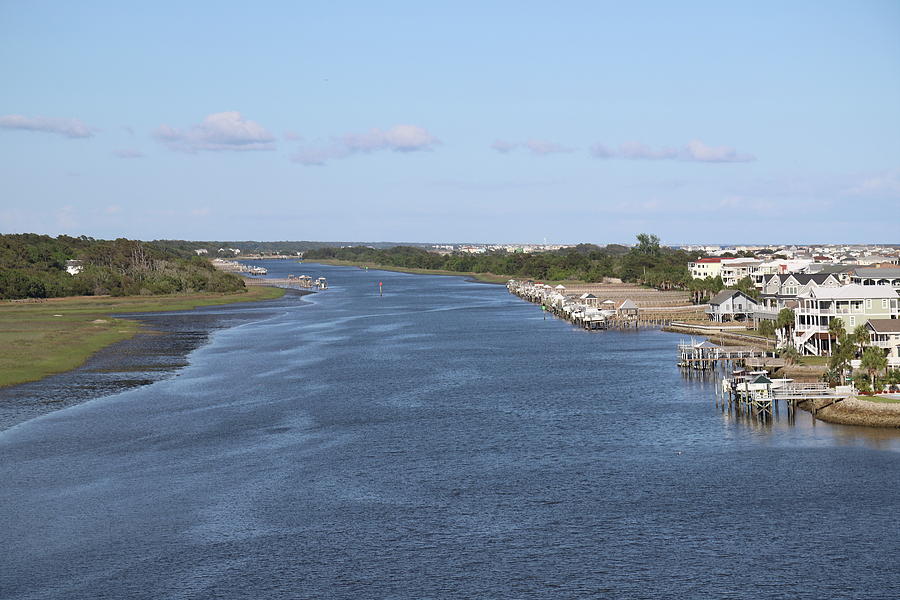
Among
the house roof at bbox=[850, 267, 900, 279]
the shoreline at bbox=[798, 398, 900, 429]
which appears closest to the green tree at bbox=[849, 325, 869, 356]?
the shoreline at bbox=[798, 398, 900, 429]

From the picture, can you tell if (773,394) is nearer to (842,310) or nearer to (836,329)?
(836,329)

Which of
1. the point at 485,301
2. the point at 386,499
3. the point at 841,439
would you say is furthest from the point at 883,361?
the point at 485,301

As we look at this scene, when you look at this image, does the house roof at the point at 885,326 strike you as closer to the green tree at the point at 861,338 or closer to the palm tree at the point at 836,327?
the green tree at the point at 861,338

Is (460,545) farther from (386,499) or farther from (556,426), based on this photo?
(556,426)

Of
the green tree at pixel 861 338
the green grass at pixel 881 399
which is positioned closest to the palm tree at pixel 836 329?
the green tree at pixel 861 338

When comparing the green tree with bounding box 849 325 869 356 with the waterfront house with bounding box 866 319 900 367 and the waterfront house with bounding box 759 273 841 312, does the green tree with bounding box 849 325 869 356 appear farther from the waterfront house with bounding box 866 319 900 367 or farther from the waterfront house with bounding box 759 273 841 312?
the waterfront house with bounding box 759 273 841 312

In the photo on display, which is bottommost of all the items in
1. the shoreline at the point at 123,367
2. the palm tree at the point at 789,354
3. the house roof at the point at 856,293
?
the shoreline at the point at 123,367

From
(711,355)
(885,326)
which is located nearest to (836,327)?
(885,326)
